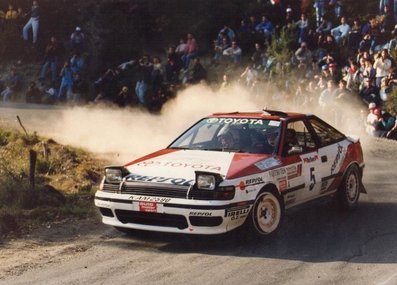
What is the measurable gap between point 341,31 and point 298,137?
13767 millimetres

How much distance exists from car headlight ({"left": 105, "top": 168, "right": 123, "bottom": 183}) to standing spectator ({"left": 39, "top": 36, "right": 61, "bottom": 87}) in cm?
2011

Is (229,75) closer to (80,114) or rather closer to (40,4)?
(80,114)

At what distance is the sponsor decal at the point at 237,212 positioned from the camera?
7.14m

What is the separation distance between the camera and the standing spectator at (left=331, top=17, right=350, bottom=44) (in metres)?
21.5

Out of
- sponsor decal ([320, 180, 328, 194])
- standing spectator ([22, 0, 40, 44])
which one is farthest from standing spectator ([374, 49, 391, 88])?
standing spectator ([22, 0, 40, 44])

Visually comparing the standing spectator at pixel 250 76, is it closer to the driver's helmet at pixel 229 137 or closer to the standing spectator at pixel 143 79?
the standing spectator at pixel 143 79

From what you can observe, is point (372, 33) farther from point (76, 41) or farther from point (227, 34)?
point (76, 41)

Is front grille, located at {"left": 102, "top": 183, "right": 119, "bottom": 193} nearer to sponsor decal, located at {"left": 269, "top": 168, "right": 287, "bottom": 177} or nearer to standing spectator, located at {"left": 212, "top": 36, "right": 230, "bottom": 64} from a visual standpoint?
sponsor decal, located at {"left": 269, "top": 168, "right": 287, "bottom": 177}

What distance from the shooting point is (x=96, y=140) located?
1611cm

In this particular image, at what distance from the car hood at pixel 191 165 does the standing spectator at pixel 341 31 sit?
47.0ft

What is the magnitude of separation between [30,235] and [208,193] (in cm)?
241

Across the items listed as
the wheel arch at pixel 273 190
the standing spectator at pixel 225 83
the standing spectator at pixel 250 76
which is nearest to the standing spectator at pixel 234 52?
the standing spectator at pixel 250 76

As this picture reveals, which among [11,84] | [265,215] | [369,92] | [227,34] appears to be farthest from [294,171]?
[11,84]

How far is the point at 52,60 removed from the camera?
2750cm
